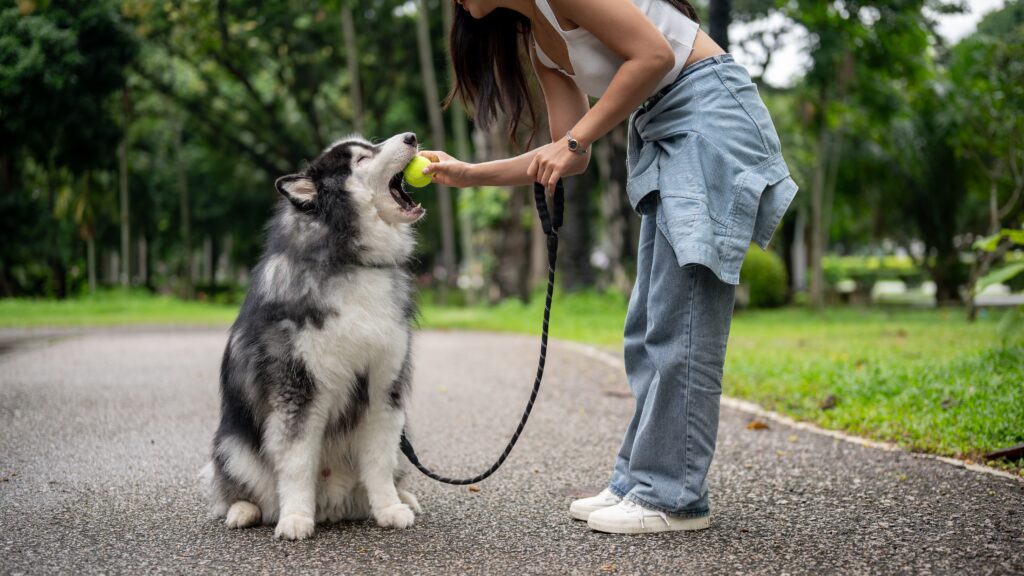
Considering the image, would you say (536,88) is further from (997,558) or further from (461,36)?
(997,558)

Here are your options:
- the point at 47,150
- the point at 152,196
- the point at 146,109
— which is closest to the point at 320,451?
the point at 47,150

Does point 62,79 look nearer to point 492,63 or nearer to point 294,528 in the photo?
point 492,63

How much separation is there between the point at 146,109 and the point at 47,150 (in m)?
7.95

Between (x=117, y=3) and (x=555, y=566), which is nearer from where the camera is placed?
(x=555, y=566)

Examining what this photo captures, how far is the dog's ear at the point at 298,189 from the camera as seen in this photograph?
3.28m

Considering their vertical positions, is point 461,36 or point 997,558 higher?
point 461,36

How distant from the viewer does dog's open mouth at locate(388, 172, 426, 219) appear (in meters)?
3.36

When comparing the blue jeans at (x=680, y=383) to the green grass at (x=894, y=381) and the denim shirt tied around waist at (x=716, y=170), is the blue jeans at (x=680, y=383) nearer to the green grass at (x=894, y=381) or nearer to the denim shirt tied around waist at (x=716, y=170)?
the denim shirt tied around waist at (x=716, y=170)

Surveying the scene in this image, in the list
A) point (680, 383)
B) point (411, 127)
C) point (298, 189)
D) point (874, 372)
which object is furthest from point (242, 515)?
point (411, 127)

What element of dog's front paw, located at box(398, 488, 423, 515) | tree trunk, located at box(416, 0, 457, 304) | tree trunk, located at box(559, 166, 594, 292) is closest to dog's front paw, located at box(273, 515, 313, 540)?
dog's front paw, located at box(398, 488, 423, 515)

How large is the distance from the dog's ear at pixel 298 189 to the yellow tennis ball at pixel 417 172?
383 millimetres

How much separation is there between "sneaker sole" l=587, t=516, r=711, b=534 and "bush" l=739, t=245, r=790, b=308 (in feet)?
61.4

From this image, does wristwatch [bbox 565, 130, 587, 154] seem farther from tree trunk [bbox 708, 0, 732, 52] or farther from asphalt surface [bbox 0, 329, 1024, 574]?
tree trunk [bbox 708, 0, 732, 52]

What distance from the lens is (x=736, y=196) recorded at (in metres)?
2.94
